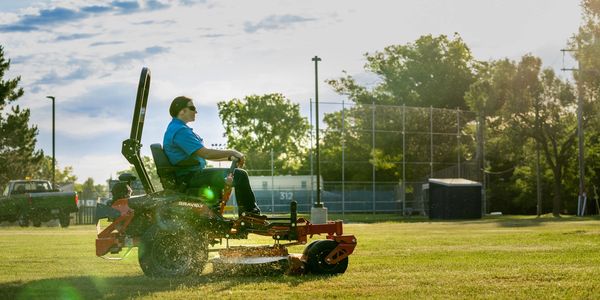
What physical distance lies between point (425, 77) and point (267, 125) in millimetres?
16094

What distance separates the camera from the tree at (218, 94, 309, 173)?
316 feet

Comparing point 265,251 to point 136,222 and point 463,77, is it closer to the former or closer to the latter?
point 136,222

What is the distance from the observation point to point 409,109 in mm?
70500

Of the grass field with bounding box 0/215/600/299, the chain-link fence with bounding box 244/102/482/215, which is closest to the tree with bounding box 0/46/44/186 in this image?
the chain-link fence with bounding box 244/102/482/215

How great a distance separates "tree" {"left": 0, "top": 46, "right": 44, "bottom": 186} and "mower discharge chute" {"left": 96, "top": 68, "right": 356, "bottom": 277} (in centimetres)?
5636

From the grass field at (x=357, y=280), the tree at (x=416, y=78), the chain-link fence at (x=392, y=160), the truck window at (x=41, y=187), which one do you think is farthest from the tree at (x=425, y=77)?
the grass field at (x=357, y=280)

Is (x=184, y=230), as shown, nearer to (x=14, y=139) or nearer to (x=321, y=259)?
(x=321, y=259)

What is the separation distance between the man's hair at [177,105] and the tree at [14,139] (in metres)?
56.1

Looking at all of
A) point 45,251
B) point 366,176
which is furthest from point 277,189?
point 45,251

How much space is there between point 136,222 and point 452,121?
62.9m

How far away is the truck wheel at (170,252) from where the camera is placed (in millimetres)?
11125

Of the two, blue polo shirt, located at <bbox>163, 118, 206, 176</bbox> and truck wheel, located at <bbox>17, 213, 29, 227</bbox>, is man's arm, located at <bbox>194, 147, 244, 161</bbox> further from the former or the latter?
truck wheel, located at <bbox>17, 213, 29, 227</bbox>

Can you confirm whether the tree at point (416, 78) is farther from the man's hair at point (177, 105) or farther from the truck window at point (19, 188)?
the man's hair at point (177, 105)

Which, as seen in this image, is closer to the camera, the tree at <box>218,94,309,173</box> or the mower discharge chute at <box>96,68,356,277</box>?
the mower discharge chute at <box>96,68,356,277</box>
